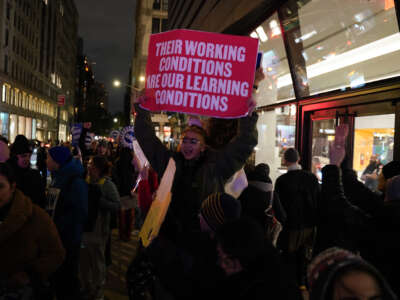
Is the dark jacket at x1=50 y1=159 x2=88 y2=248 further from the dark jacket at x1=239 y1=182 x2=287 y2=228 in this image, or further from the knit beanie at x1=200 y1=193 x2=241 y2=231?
the knit beanie at x1=200 y1=193 x2=241 y2=231

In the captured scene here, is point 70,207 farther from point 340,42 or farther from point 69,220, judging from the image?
point 340,42

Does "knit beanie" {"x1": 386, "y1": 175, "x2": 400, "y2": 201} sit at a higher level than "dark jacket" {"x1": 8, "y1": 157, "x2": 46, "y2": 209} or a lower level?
higher

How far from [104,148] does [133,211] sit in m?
3.47

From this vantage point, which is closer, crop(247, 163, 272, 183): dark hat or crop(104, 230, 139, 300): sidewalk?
crop(247, 163, 272, 183): dark hat

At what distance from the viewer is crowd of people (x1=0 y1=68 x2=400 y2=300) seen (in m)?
1.58

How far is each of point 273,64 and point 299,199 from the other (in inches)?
175

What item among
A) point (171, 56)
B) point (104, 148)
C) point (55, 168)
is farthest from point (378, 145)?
point (104, 148)

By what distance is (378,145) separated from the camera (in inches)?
217

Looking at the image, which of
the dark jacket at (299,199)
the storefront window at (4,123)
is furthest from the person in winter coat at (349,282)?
the storefront window at (4,123)

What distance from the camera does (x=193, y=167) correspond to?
2.95 meters

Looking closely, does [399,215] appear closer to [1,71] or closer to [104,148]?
[104,148]

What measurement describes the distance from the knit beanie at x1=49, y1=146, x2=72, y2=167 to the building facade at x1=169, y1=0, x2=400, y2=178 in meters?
4.23

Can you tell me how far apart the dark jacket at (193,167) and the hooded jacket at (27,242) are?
969 millimetres

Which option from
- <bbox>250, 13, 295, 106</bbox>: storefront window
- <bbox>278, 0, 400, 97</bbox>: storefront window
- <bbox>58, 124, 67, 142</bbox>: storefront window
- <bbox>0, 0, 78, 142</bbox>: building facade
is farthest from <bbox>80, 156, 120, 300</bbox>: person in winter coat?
<bbox>58, 124, 67, 142</bbox>: storefront window
